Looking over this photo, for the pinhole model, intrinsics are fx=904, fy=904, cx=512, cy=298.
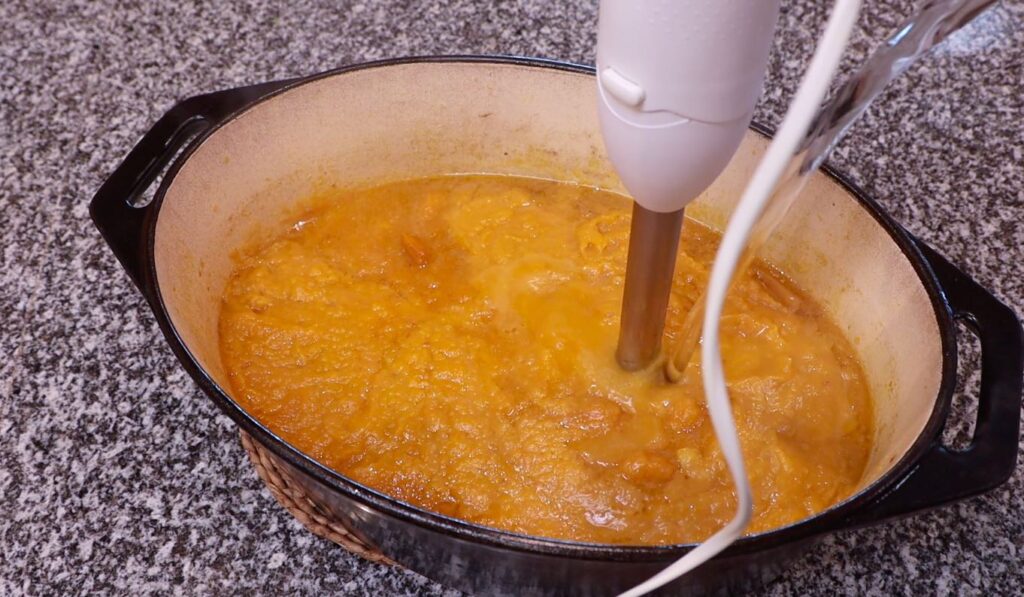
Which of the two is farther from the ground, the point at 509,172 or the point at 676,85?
the point at 676,85

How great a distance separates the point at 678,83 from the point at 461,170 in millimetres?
615

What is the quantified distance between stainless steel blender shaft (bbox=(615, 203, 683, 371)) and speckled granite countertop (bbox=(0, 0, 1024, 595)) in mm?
234

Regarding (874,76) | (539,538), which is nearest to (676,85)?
(874,76)

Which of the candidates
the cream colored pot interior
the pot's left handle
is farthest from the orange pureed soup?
the pot's left handle

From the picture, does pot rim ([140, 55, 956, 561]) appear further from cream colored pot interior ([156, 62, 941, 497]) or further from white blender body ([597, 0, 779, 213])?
white blender body ([597, 0, 779, 213])

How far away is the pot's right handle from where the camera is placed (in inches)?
22.8

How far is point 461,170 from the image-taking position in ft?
3.57

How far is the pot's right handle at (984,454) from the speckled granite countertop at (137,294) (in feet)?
0.75

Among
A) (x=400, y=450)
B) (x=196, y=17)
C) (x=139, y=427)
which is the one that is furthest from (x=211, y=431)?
(x=196, y=17)

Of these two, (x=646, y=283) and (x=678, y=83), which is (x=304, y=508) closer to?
(x=646, y=283)

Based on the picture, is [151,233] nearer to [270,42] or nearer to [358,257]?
[358,257]

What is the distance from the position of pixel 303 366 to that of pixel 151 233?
19 cm

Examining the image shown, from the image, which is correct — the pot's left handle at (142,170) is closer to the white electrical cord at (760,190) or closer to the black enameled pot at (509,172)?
the black enameled pot at (509,172)

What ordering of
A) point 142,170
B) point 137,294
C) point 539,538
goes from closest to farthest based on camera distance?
point 539,538
point 142,170
point 137,294
